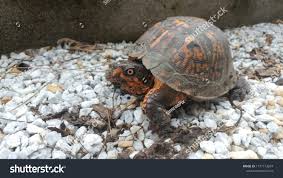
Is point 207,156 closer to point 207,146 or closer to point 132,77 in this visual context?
point 207,146

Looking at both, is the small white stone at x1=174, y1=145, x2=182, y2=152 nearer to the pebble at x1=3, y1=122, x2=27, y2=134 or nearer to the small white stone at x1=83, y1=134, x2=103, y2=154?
the small white stone at x1=83, y1=134, x2=103, y2=154

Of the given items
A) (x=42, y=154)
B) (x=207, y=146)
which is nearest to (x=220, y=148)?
→ (x=207, y=146)

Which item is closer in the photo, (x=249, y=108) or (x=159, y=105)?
(x=159, y=105)

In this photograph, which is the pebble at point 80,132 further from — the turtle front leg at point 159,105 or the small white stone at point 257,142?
the small white stone at point 257,142

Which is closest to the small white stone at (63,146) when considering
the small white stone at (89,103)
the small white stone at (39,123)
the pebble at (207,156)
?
the small white stone at (39,123)

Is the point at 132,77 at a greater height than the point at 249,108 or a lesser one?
greater

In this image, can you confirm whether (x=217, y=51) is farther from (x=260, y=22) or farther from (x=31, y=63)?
(x=260, y=22)
